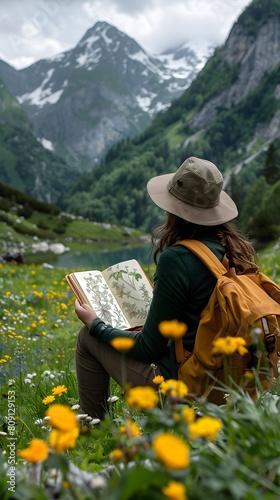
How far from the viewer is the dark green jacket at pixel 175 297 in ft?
11.1

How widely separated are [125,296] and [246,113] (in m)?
197

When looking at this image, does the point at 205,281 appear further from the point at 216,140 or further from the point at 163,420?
the point at 216,140

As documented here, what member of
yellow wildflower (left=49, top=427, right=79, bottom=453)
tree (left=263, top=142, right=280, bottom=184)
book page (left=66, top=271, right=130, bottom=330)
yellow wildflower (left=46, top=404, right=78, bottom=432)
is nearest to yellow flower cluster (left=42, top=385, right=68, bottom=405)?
book page (left=66, top=271, right=130, bottom=330)

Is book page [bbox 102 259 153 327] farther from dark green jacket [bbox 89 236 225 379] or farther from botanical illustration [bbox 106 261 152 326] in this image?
dark green jacket [bbox 89 236 225 379]

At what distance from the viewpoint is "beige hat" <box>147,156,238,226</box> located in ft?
11.8

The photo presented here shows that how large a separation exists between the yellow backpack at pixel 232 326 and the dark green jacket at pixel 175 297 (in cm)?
7

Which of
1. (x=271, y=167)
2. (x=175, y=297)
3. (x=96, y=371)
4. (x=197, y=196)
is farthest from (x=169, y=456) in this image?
(x=271, y=167)

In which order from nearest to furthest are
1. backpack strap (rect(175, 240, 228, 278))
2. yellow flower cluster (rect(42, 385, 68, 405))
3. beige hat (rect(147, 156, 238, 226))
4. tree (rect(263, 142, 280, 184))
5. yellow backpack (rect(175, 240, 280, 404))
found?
yellow flower cluster (rect(42, 385, 68, 405)), yellow backpack (rect(175, 240, 280, 404)), backpack strap (rect(175, 240, 228, 278)), beige hat (rect(147, 156, 238, 226)), tree (rect(263, 142, 280, 184))

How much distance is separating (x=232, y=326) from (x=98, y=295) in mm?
1359

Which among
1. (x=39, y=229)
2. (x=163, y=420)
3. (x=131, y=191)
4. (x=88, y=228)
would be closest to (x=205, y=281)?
(x=163, y=420)

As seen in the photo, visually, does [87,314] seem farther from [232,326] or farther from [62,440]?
[62,440]

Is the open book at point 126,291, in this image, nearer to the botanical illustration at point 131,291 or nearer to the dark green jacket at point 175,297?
the botanical illustration at point 131,291

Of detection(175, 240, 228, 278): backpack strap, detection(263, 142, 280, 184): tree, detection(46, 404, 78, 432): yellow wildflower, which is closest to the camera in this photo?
detection(46, 404, 78, 432): yellow wildflower

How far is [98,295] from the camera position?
4.14 m
